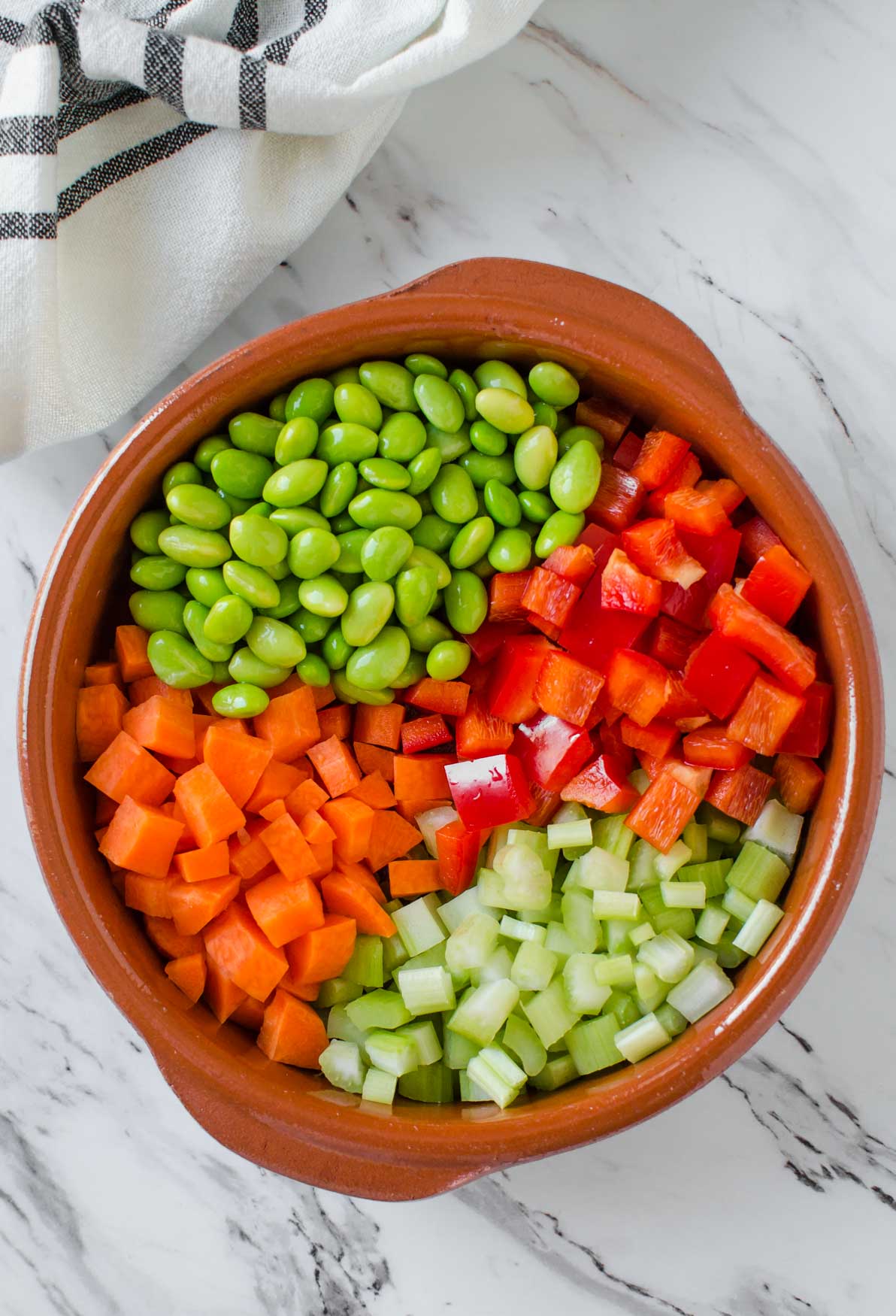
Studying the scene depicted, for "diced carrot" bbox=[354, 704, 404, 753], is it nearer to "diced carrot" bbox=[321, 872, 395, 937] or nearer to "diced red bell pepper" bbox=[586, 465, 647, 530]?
"diced carrot" bbox=[321, 872, 395, 937]

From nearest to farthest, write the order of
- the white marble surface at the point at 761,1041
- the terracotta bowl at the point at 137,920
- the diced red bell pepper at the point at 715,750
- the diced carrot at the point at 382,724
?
1. the terracotta bowl at the point at 137,920
2. the diced red bell pepper at the point at 715,750
3. the diced carrot at the point at 382,724
4. the white marble surface at the point at 761,1041

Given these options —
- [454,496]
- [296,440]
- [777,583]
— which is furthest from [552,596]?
[296,440]

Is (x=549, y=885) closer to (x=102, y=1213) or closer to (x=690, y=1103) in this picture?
(x=690, y=1103)

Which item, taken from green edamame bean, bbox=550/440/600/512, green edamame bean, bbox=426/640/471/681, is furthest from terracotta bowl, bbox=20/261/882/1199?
green edamame bean, bbox=426/640/471/681

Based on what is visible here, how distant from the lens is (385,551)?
4.95ft

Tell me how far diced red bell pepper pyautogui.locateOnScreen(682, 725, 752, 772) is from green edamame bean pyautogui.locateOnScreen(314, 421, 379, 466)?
61 cm

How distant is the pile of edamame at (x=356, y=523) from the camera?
1522mm

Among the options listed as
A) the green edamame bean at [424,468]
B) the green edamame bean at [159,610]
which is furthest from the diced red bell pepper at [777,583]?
the green edamame bean at [159,610]

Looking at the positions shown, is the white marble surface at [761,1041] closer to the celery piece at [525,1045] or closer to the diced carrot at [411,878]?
the celery piece at [525,1045]

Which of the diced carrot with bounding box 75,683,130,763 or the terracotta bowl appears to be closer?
the terracotta bowl

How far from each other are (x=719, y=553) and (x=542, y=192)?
683 mm

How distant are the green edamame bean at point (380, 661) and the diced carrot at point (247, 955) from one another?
0.37 m

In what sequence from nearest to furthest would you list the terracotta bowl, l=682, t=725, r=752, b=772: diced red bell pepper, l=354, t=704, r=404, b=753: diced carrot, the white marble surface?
the terracotta bowl → l=682, t=725, r=752, b=772: diced red bell pepper → l=354, t=704, r=404, b=753: diced carrot → the white marble surface

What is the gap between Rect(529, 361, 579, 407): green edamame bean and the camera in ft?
5.07
